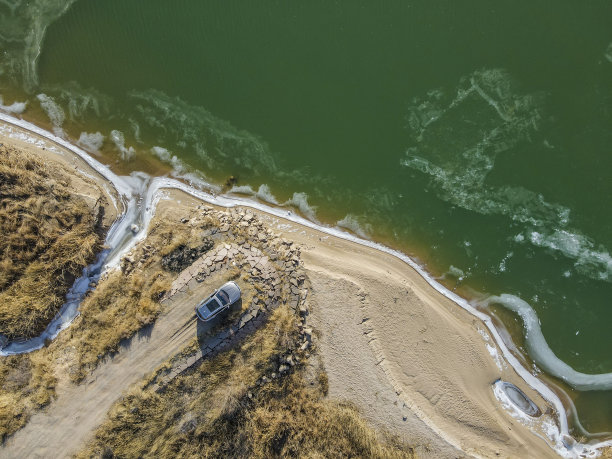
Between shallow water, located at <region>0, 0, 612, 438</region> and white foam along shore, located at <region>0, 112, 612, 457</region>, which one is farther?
white foam along shore, located at <region>0, 112, 612, 457</region>

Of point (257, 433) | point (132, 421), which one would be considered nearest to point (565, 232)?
point (257, 433)

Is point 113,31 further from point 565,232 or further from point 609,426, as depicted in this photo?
point 609,426

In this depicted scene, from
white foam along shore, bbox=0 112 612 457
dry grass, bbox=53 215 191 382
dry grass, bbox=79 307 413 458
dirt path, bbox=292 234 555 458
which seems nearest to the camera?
dry grass, bbox=79 307 413 458

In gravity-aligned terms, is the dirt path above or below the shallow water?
below

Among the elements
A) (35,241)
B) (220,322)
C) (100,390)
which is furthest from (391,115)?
(100,390)

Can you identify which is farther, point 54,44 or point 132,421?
point 54,44

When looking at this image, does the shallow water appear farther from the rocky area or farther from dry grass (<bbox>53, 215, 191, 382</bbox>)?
dry grass (<bbox>53, 215, 191, 382</bbox>)

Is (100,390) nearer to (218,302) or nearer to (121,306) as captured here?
(121,306)

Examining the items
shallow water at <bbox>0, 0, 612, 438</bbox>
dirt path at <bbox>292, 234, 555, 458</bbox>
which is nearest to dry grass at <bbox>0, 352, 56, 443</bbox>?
shallow water at <bbox>0, 0, 612, 438</bbox>
